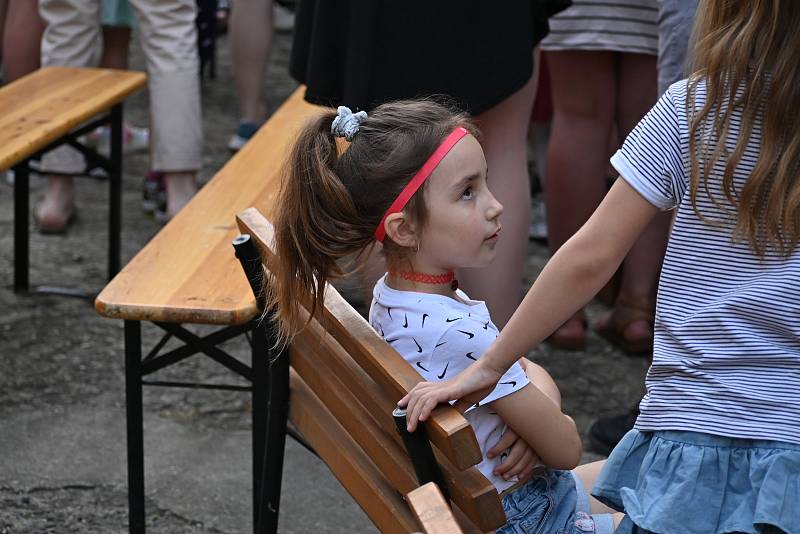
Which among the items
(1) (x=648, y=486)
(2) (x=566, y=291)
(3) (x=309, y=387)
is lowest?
(3) (x=309, y=387)

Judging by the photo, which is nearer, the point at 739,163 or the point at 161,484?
the point at 739,163

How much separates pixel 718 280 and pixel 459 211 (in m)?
0.44

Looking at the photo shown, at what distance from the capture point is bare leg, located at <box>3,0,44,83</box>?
5074 mm

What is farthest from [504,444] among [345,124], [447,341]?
[345,124]

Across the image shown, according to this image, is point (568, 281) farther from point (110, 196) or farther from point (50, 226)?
point (50, 226)

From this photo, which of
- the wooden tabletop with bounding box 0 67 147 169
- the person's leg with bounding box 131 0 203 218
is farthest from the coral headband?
the person's leg with bounding box 131 0 203 218

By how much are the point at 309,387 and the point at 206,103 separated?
5.42 m

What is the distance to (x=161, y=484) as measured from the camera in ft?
10.5

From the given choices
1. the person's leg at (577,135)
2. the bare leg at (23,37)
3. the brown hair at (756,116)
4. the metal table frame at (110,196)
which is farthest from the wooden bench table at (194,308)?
the bare leg at (23,37)

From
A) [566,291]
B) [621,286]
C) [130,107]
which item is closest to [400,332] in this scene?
[566,291]

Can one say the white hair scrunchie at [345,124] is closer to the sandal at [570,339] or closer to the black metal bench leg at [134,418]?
the black metal bench leg at [134,418]

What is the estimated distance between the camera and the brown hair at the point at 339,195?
1897 millimetres

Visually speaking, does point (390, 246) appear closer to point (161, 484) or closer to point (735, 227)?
point (735, 227)

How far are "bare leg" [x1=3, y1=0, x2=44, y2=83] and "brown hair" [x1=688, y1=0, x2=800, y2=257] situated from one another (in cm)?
401
